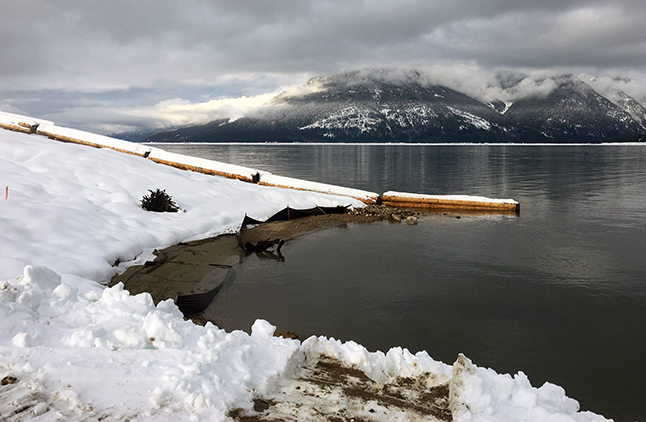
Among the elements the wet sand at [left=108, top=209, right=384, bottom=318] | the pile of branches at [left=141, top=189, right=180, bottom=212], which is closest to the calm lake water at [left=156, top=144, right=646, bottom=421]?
the wet sand at [left=108, top=209, right=384, bottom=318]

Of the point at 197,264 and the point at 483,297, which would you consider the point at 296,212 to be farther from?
the point at 483,297

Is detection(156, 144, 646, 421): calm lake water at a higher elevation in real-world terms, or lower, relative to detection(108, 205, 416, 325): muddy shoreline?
lower

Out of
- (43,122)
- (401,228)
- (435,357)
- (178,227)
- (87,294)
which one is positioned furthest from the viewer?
(43,122)

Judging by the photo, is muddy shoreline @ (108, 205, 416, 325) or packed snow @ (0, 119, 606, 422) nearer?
packed snow @ (0, 119, 606, 422)

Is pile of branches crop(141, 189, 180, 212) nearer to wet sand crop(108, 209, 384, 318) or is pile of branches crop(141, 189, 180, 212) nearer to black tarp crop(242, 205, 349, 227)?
wet sand crop(108, 209, 384, 318)

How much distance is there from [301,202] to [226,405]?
19747 millimetres

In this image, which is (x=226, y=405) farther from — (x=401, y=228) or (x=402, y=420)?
(x=401, y=228)

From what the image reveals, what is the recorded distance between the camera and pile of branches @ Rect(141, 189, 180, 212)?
56.2ft

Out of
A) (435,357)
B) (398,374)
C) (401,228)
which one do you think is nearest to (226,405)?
(398,374)

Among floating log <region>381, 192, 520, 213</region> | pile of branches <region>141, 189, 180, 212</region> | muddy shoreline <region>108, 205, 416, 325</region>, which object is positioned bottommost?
muddy shoreline <region>108, 205, 416, 325</region>

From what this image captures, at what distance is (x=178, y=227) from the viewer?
15680 mm

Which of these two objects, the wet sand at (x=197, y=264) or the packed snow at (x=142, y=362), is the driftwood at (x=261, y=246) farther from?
the packed snow at (x=142, y=362)

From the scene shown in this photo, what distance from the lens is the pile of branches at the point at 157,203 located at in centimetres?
1712

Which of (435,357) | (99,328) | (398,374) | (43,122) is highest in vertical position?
(43,122)
